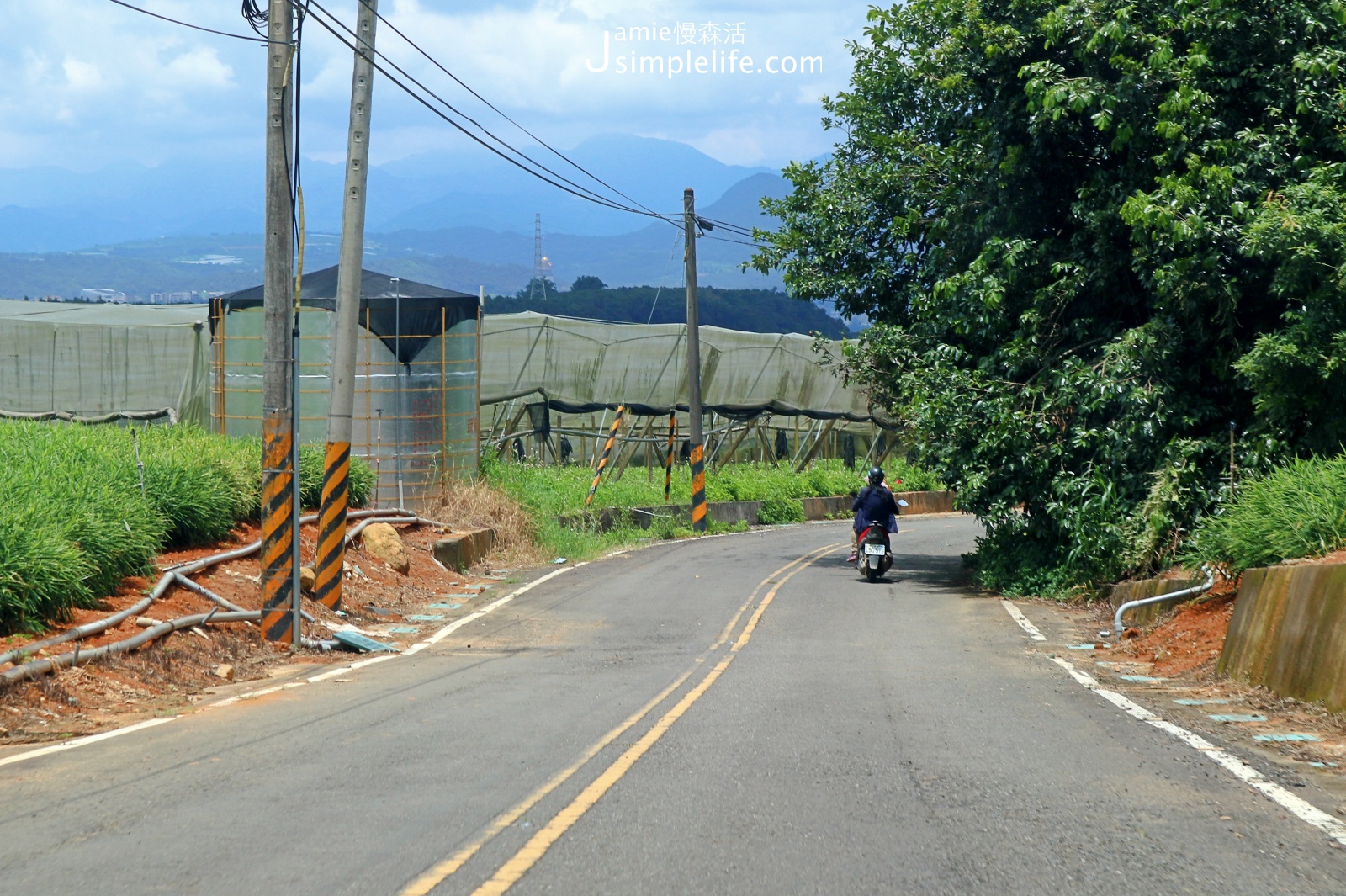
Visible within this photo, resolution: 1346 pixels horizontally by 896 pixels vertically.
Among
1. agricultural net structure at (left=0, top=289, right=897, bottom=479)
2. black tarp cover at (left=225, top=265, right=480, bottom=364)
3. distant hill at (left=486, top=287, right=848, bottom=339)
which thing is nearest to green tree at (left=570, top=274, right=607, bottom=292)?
distant hill at (left=486, top=287, right=848, bottom=339)

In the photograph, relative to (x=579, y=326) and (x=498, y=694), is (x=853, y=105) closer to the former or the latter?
(x=498, y=694)

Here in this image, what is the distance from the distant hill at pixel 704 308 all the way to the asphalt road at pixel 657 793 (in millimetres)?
76261

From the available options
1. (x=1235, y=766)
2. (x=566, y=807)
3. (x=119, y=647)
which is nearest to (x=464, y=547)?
(x=119, y=647)

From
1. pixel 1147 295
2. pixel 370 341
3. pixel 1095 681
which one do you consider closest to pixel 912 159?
pixel 1147 295

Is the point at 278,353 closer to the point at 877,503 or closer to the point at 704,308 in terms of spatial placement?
the point at 877,503

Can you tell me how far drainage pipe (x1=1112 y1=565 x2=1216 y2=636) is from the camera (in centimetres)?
1338

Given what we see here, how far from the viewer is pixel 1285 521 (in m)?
11.6

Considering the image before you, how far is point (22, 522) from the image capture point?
11453 mm

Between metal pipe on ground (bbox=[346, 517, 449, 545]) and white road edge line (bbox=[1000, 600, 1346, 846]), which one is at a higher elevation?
metal pipe on ground (bbox=[346, 517, 449, 545])

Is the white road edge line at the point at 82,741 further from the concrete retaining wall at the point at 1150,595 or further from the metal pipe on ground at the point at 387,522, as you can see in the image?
the concrete retaining wall at the point at 1150,595

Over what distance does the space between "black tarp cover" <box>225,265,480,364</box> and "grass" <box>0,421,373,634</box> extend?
162 inches

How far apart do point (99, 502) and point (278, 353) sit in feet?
7.86

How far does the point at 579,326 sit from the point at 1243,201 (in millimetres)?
25284

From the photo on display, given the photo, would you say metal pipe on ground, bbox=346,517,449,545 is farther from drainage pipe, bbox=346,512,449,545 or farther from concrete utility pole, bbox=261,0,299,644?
concrete utility pole, bbox=261,0,299,644
